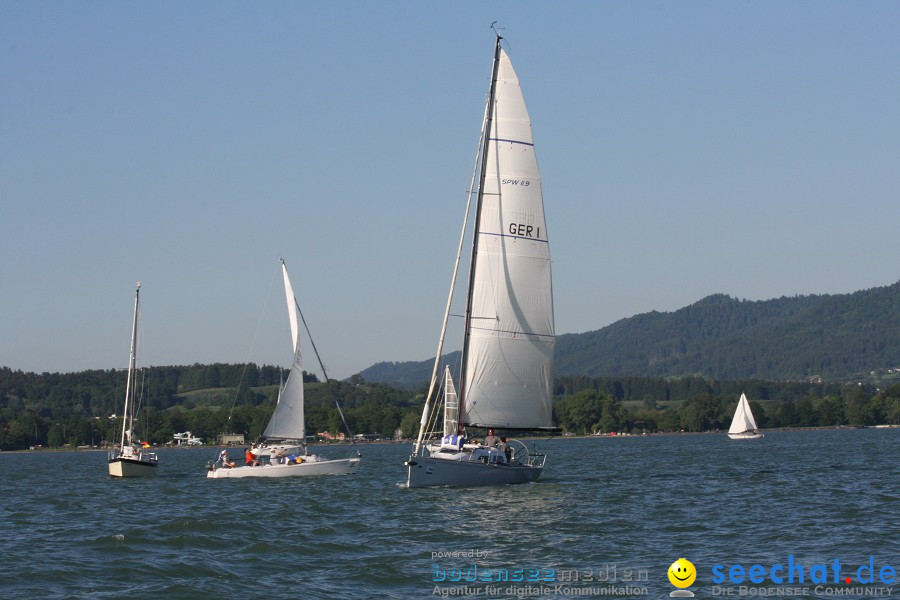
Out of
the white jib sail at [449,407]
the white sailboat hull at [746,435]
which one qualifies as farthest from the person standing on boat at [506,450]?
the white sailboat hull at [746,435]

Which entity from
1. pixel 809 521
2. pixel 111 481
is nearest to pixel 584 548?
pixel 809 521

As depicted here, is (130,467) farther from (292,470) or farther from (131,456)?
(292,470)

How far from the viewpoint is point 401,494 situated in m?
48.8

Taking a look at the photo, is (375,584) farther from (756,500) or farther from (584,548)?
(756,500)

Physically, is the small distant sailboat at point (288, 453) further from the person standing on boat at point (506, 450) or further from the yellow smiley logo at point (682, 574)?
the yellow smiley logo at point (682, 574)

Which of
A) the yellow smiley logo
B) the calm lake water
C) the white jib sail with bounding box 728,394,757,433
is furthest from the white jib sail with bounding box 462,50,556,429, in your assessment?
the white jib sail with bounding box 728,394,757,433

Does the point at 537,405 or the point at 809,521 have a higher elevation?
the point at 537,405

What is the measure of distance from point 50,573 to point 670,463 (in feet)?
185

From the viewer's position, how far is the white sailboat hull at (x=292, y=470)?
213 ft

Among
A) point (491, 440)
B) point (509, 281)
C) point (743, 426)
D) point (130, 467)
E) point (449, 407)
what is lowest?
point (130, 467)

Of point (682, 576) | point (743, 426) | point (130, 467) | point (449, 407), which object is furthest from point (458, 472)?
point (743, 426)

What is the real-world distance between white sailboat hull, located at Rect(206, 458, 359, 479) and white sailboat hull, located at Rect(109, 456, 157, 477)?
8.53 metres

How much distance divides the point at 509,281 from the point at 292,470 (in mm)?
23054

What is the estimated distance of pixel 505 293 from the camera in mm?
47406
